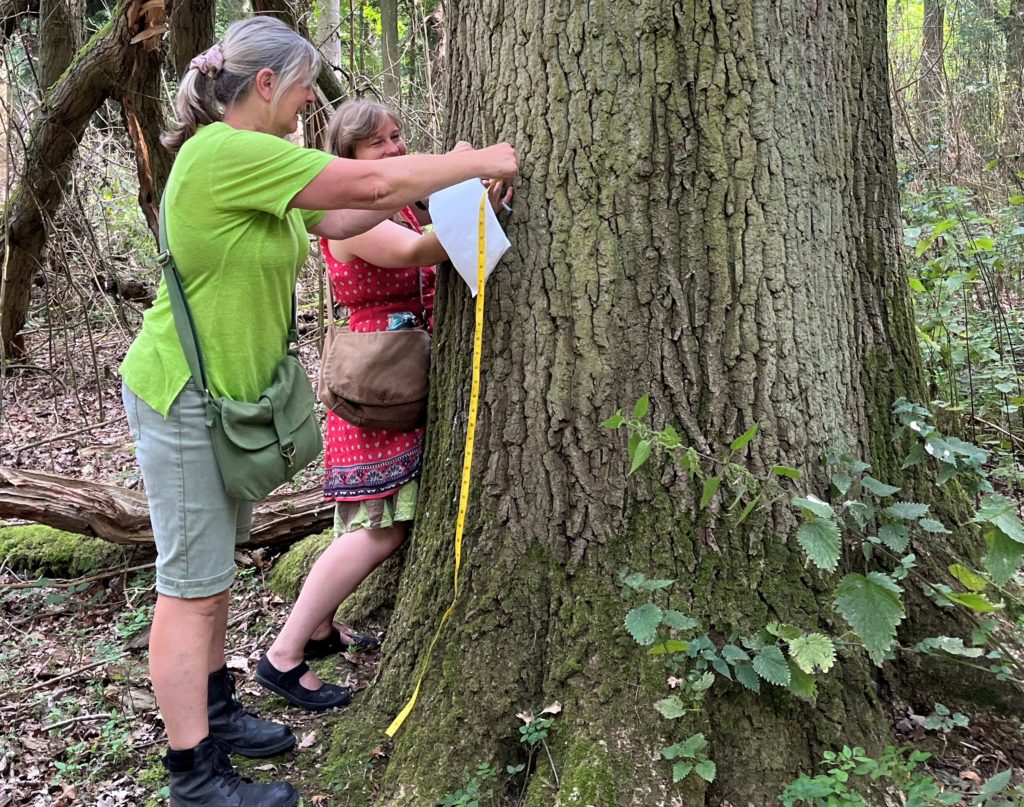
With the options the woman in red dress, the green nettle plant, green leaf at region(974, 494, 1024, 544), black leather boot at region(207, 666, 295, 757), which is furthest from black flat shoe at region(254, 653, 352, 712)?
green leaf at region(974, 494, 1024, 544)

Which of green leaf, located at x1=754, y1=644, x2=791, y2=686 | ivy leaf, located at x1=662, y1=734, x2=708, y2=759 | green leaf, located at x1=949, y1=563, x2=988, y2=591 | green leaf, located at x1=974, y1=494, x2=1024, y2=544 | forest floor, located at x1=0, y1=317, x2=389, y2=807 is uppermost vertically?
green leaf, located at x1=974, y1=494, x2=1024, y2=544

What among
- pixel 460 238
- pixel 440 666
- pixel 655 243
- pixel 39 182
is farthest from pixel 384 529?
pixel 39 182

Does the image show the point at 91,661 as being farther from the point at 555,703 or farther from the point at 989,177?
the point at 989,177

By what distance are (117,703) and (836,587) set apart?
2.70 metres

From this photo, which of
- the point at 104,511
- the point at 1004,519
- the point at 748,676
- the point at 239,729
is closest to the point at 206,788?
the point at 239,729

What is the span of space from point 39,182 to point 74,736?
4924 mm

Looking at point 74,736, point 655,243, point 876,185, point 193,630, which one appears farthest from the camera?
point 74,736

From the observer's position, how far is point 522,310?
2455mm

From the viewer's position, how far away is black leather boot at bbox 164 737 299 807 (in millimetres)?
2447

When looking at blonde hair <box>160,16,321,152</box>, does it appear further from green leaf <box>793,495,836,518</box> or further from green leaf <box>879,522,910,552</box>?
green leaf <box>879,522,910,552</box>

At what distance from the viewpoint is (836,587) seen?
222 cm

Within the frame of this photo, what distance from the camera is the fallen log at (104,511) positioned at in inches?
166

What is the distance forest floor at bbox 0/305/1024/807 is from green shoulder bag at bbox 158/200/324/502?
93 cm

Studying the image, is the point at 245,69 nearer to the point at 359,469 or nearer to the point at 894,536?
the point at 359,469
